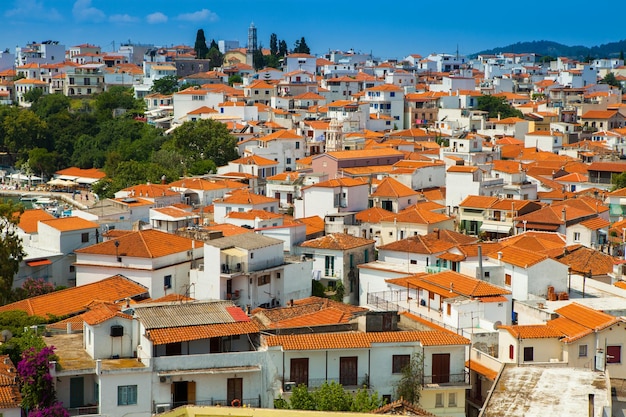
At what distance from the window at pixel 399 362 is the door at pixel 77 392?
4.29 m

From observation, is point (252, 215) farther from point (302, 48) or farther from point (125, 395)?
point (302, 48)

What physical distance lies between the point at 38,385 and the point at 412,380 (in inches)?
201

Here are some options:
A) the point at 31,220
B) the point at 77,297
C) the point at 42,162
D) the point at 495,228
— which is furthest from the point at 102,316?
the point at 42,162

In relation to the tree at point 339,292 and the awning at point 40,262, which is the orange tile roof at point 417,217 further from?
the awning at point 40,262

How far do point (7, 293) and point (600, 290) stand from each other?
39.7 ft

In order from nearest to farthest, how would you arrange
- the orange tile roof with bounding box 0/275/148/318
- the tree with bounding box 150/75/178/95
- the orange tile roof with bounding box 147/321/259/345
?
1. the orange tile roof with bounding box 147/321/259/345
2. the orange tile roof with bounding box 0/275/148/318
3. the tree with bounding box 150/75/178/95

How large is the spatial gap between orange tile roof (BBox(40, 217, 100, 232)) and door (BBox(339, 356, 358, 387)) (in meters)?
11.5

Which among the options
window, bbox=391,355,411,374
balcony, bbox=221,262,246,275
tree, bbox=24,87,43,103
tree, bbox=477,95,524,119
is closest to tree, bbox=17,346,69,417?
window, bbox=391,355,411,374

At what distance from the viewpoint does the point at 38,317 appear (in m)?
17.0

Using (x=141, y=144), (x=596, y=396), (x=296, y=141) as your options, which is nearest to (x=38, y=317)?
(x=596, y=396)

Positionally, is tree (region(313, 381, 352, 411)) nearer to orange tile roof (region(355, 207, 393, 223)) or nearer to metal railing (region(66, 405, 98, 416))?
metal railing (region(66, 405, 98, 416))

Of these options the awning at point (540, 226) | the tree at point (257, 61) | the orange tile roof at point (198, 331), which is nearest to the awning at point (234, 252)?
the orange tile roof at point (198, 331)

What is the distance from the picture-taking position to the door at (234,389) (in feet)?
45.6

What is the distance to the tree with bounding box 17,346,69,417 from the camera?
12.8 metres
